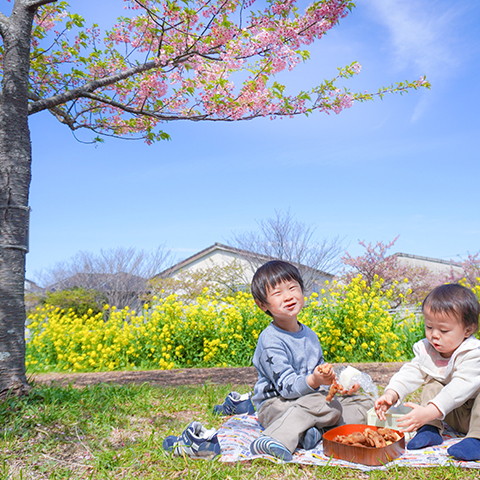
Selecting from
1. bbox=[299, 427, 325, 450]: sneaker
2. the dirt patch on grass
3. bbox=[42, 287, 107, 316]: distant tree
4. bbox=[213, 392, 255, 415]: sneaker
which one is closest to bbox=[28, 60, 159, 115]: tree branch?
the dirt patch on grass

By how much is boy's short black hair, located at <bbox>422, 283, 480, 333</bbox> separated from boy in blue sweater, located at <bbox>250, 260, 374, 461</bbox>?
0.75 m

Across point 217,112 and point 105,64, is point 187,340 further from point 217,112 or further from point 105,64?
point 105,64

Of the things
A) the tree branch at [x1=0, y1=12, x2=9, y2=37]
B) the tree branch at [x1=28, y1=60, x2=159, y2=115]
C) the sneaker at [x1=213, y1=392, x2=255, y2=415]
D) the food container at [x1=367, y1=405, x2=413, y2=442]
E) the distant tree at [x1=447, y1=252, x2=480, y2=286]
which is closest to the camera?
the food container at [x1=367, y1=405, x2=413, y2=442]

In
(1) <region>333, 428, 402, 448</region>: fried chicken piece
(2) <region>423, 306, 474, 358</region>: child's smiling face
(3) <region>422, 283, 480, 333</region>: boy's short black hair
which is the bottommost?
(1) <region>333, 428, 402, 448</region>: fried chicken piece

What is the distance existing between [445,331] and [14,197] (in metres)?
3.24

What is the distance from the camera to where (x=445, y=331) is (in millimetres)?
2240

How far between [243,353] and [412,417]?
458cm

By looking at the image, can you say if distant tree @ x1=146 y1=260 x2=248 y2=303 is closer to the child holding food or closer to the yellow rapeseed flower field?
the yellow rapeseed flower field

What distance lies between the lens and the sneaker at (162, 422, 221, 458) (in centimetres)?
204

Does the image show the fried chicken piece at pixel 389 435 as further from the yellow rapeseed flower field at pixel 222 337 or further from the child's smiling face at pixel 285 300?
the yellow rapeseed flower field at pixel 222 337

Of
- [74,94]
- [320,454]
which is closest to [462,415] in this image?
[320,454]

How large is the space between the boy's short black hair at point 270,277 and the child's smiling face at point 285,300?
1.0 inches

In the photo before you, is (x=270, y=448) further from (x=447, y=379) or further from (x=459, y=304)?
(x=459, y=304)

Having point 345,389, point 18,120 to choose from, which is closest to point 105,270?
point 18,120
